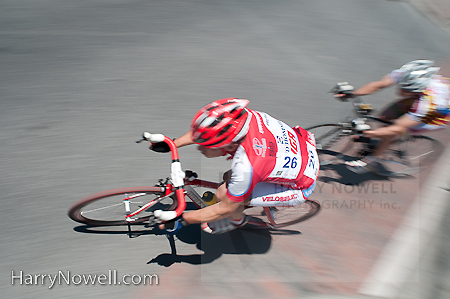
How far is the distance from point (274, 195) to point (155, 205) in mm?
1374

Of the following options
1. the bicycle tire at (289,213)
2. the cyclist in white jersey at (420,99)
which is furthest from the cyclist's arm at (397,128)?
the bicycle tire at (289,213)

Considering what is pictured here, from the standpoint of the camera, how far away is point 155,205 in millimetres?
3574

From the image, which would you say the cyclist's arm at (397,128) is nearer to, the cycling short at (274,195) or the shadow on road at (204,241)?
the cycling short at (274,195)

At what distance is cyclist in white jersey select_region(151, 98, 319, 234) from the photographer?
8.26 feet

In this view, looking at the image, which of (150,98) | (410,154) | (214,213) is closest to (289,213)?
(214,213)

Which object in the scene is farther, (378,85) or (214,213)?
(378,85)

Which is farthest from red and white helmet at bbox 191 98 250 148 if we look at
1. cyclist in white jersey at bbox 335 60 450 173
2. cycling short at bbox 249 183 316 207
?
cyclist in white jersey at bbox 335 60 450 173

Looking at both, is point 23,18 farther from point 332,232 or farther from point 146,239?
point 332,232

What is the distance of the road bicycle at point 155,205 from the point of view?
10.0 feet

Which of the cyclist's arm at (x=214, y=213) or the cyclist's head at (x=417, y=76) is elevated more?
the cyclist's head at (x=417, y=76)

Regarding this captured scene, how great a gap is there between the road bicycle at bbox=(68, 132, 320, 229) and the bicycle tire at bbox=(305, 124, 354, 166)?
124cm

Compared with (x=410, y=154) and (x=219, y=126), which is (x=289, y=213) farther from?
(x=410, y=154)

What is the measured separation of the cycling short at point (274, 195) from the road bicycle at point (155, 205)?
45cm

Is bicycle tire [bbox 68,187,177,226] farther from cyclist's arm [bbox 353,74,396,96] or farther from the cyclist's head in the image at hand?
the cyclist's head
